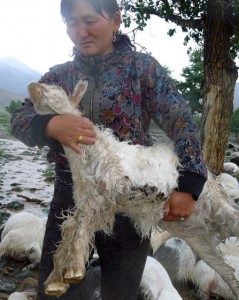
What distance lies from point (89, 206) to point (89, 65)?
2.54 feet

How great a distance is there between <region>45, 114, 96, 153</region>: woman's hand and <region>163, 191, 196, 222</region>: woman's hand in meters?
0.52

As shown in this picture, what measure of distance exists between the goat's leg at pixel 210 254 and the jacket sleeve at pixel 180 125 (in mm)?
552

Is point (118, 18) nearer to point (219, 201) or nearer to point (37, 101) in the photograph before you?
point (37, 101)

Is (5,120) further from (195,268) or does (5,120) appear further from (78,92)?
(78,92)

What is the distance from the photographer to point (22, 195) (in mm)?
6977

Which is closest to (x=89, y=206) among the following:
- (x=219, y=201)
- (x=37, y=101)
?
(x=37, y=101)

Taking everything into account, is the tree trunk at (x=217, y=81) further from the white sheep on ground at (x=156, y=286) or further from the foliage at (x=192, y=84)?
the foliage at (x=192, y=84)

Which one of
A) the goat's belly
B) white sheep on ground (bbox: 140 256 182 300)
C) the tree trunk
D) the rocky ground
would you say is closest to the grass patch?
the rocky ground

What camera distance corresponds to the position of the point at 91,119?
2.24 meters

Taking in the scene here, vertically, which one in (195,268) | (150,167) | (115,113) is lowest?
(195,268)

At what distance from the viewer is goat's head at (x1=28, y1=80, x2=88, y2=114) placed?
216 centimetres

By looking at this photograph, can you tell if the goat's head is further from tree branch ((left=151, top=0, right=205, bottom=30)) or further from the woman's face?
tree branch ((left=151, top=0, right=205, bottom=30))

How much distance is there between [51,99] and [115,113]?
1.15 ft

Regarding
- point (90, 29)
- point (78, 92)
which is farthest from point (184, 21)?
point (78, 92)
